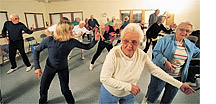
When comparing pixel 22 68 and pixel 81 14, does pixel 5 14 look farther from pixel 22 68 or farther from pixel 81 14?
pixel 81 14

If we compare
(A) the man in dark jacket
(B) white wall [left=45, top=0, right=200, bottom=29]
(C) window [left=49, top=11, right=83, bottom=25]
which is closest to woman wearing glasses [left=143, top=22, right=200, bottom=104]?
(B) white wall [left=45, top=0, right=200, bottom=29]

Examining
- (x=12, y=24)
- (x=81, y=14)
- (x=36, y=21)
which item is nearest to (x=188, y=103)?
(x=81, y=14)

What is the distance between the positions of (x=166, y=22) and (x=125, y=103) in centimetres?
79

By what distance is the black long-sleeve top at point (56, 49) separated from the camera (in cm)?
106

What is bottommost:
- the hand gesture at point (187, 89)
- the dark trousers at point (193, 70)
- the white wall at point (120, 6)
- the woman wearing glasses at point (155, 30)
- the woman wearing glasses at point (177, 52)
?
the hand gesture at point (187, 89)

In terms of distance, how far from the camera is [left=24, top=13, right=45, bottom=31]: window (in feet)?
3.26

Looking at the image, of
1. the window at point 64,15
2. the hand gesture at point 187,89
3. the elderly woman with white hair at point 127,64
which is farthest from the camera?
the window at point 64,15

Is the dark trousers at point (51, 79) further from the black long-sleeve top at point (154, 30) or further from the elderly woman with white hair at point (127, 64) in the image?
the black long-sleeve top at point (154, 30)

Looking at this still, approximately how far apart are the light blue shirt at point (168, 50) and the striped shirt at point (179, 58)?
2 cm

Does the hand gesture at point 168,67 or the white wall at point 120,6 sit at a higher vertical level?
the white wall at point 120,6

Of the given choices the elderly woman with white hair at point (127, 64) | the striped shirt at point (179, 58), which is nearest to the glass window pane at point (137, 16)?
the elderly woman with white hair at point (127, 64)

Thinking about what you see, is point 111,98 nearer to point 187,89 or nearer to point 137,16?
point 187,89

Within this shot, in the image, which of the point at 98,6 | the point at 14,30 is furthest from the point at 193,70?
the point at 14,30

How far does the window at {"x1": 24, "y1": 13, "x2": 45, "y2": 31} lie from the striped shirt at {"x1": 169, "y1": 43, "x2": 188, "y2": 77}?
1.19 meters
